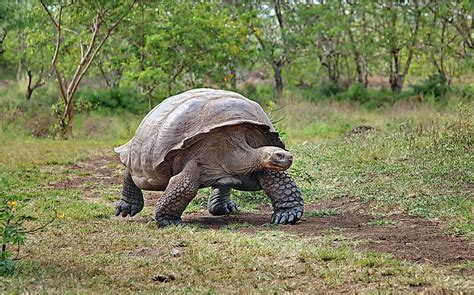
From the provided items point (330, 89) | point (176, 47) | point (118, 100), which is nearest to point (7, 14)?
point (118, 100)

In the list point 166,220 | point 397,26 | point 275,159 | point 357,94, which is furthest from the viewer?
point 397,26

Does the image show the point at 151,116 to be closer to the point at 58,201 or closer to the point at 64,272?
the point at 58,201

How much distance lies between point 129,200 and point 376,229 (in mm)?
2774

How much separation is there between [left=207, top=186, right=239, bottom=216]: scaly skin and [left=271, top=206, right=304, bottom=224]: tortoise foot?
1.07 meters

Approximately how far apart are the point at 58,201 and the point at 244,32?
605 inches

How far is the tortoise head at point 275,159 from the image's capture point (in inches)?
265

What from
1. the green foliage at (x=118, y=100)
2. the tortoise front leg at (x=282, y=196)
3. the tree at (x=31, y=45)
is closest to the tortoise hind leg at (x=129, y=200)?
the tortoise front leg at (x=282, y=196)

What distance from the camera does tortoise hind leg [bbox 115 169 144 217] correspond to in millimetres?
7977

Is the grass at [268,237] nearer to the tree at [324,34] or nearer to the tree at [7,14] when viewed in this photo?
the tree at [7,14]

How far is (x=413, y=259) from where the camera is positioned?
502 cm

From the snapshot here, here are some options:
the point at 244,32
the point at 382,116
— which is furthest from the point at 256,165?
the point at 244,32

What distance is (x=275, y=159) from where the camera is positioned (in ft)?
22.2

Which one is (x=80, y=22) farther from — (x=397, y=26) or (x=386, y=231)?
(x=386, y=231)

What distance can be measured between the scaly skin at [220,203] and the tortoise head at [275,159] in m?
1.20
